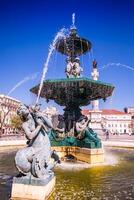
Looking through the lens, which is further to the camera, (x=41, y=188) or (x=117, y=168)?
(x=117, y=168)

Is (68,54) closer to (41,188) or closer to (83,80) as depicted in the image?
(83,80)

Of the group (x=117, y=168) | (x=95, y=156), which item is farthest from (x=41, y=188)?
(x=95, y=156)

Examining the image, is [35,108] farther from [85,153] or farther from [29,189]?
A: [85,153]

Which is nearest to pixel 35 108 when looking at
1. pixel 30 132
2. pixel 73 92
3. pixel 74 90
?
pixel 30 132

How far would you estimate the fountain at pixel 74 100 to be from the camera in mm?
11938

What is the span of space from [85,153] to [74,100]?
3.06 m

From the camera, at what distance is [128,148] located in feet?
67.9

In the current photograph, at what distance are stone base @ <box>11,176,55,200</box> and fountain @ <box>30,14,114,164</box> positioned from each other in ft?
19.4

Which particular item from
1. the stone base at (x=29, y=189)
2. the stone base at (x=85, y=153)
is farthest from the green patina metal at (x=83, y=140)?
the stone base at (x=29, y=189)

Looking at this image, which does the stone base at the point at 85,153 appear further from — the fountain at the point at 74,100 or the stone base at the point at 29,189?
the stone base at the point at 29,189

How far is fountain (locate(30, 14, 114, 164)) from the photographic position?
470 inches

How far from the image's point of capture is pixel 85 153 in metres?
11.8

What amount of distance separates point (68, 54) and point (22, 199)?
1123cm

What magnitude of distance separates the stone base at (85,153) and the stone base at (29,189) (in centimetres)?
597
